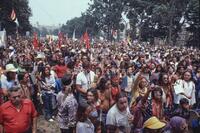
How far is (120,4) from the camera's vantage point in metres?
79.9

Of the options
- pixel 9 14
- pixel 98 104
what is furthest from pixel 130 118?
pixel 9 14

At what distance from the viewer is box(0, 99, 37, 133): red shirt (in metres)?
6.21

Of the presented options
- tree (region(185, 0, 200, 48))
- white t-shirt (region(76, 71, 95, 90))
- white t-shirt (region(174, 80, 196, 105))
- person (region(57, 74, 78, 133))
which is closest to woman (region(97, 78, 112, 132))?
white t-shirt (region(76, 71, 95, 90))

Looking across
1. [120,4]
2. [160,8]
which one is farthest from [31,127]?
[120,4]

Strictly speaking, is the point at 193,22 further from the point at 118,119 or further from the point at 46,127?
the point at 118,119

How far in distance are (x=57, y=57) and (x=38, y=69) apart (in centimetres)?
199

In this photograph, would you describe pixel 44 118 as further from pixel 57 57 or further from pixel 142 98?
pixel 142 98

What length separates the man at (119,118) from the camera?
6898mm

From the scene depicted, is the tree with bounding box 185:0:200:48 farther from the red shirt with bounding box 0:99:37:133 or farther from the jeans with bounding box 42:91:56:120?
the red shirt with bounding box 0:99:37:133

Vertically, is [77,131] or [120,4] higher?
[120,4]

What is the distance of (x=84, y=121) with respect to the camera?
21.6ft

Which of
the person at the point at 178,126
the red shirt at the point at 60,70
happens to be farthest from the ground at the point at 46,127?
the person at the point at 178,126

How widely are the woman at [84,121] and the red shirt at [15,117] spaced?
0.69m

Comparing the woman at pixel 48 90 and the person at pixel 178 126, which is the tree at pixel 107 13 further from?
the person at pixel 178 126
